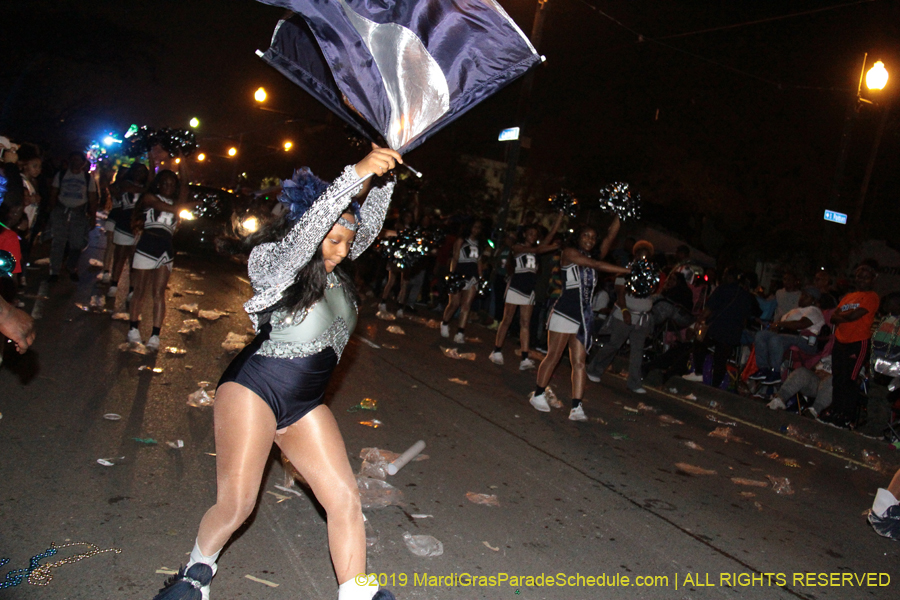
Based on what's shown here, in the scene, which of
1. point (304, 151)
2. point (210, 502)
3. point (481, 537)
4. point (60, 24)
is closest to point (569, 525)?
point (481, 537)

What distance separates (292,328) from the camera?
288 centimetres

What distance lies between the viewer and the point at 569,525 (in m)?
4.48

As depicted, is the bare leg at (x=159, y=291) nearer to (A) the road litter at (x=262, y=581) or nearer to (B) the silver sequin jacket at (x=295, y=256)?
(A) the road litter at (x=262, y=581)

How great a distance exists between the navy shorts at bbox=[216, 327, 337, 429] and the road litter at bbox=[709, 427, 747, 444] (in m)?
6.11

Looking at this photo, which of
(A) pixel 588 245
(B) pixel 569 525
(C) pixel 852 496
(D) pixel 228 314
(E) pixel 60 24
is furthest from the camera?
(E) pixel 60 24

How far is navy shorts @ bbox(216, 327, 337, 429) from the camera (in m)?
2.82

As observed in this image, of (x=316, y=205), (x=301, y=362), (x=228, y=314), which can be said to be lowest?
(x=228, y=314)

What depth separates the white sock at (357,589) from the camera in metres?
2.78

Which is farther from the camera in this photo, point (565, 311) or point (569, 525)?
point (565, 311)

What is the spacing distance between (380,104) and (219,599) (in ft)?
7.68

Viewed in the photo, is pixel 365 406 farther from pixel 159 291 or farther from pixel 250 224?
pixel 250 224

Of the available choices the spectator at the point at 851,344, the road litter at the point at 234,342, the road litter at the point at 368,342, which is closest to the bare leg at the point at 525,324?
the road litter at the point at 368,342

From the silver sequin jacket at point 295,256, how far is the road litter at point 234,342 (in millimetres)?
Result: 5343

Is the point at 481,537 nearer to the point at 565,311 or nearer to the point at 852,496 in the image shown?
the point at 565,311
